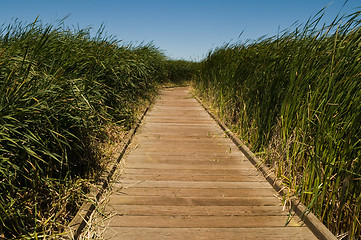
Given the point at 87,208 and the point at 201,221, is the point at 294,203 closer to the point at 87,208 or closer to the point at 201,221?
the point at 201,221

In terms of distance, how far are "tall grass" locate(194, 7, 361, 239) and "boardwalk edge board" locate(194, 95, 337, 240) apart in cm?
8

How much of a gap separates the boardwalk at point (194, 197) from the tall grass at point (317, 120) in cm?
29

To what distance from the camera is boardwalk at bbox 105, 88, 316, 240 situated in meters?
2.27

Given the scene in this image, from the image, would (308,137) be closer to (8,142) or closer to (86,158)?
(86,158)

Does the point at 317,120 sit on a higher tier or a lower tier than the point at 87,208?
higher

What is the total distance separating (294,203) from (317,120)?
2.62 feet

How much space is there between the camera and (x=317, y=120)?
266 centimetres

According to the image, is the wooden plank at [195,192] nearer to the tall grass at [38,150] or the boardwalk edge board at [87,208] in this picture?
the boardwalk edge board at [87,208]

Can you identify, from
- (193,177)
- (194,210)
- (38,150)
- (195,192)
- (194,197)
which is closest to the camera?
(38,150)

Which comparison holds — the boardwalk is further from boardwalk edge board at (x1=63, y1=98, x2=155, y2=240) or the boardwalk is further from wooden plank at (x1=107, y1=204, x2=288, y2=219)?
boardwalk edge board at (x1=63, y1=98, x2=155, y2=240)

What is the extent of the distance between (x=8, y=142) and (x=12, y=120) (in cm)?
17

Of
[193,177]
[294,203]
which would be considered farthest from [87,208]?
[294,203]

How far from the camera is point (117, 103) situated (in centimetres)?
507

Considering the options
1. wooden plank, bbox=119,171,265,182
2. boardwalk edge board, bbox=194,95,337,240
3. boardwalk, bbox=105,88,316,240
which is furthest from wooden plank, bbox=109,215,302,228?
wooden plank, bbox=119,171,265,182
